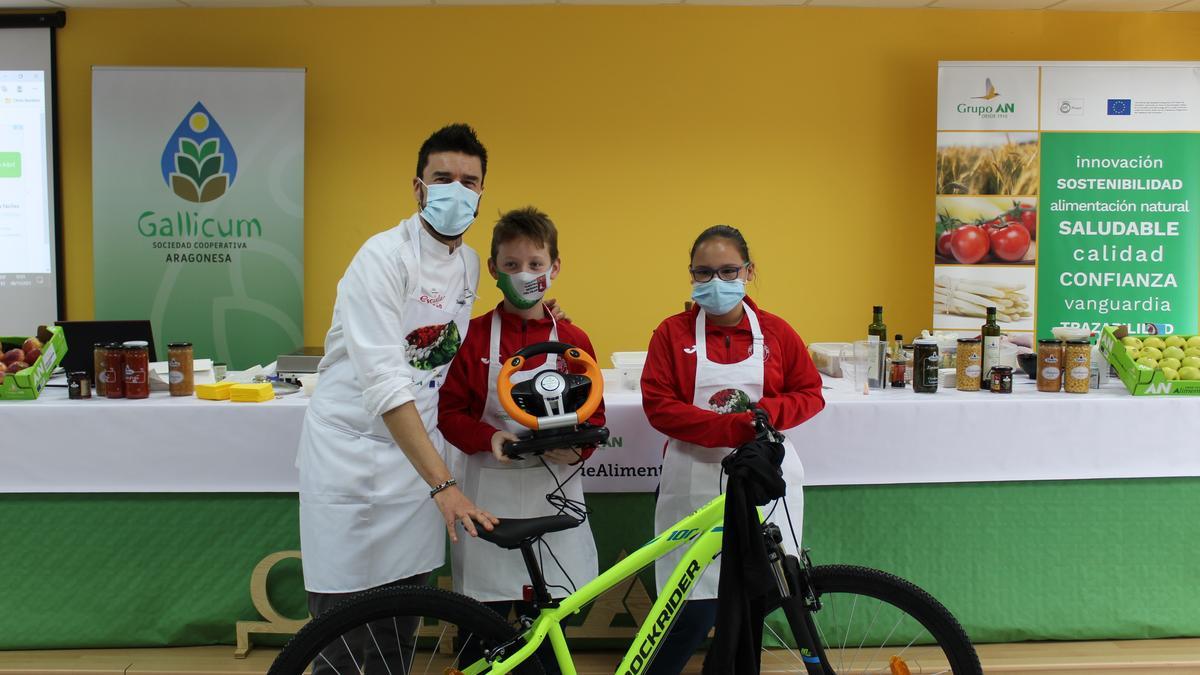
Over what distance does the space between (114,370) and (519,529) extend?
5.84 ft

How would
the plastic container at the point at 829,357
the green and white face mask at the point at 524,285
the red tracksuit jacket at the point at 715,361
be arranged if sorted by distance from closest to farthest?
the green and white face mask at the point at 524,285 → the red tracksuit jacket at the point at 715,361 → the plastic container at the point at 829,357

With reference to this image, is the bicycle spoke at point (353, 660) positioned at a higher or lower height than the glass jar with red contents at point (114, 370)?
lower

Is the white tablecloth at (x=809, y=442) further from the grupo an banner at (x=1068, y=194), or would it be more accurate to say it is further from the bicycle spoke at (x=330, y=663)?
the grupo an banner at (x=1068, y=194)

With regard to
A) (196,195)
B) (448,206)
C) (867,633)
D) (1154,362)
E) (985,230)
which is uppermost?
(196,195)

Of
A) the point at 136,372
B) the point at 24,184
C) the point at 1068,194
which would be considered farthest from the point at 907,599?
the point at 24,184

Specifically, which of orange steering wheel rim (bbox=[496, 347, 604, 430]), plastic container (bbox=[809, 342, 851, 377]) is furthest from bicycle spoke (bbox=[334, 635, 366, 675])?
plastic container (bbox=[809, 342, 851, 377])

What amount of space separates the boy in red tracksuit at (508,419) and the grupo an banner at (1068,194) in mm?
3560

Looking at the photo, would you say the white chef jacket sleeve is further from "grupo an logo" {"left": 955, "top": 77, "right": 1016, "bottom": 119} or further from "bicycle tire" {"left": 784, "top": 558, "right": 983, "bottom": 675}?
"grupo an logo" {"left": 955, "top": 77, "right": 1016, "bottom": 119}

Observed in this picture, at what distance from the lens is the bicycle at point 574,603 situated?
5.68 ft

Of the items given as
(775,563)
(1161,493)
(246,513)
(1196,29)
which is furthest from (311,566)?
(1196,29)

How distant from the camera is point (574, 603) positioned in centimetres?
179

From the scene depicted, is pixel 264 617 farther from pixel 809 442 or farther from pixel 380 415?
pixel 809 442

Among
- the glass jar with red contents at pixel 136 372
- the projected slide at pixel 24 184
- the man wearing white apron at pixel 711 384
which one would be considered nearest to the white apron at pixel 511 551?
the man wearing white apron at pixel 711 384

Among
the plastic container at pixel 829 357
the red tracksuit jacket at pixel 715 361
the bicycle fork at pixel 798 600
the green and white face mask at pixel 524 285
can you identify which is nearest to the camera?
the bicycle fork at pixel 798 600
